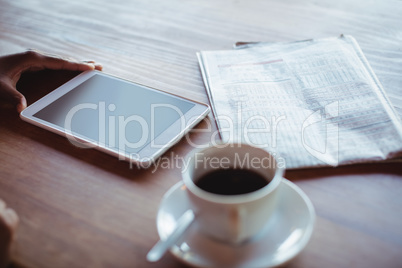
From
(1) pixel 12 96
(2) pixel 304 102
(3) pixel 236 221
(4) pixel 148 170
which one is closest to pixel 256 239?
(3) pixel 236 221

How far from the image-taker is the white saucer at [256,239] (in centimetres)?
40

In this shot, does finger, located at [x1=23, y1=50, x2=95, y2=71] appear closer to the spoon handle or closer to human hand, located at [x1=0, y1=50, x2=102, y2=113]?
human hand, located at [x1=0, y1=50, x2=102, y2=113]

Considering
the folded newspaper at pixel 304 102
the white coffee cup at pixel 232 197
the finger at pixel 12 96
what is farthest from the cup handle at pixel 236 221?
the finger at pixel 12 96

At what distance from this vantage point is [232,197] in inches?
15.3

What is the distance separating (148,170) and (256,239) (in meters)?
0.19

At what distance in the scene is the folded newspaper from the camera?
1.85 feet

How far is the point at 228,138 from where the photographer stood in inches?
23.4

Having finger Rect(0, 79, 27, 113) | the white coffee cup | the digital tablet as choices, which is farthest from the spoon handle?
finger Rect(0, 79, 27, 113)

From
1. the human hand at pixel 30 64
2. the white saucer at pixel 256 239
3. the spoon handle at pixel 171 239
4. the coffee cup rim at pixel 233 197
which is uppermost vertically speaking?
the coffee cup rim at pixel 233 197

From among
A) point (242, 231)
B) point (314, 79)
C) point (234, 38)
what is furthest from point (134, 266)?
point (234, 38)

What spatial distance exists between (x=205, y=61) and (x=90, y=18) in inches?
15.1

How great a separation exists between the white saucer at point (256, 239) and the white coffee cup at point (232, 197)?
1 centimetres

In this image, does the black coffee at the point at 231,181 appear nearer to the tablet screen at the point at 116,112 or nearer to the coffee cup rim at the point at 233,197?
the coffee cup rim at the point at 233,197

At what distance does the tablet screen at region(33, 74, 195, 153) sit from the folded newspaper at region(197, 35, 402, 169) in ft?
0.28
